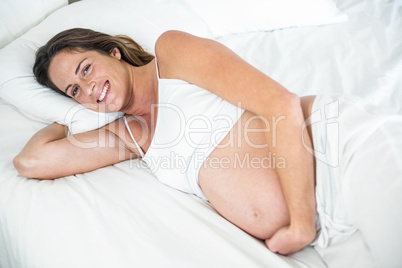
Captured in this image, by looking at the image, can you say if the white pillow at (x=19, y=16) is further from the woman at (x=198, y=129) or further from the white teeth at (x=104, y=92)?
the white teeth at (x=104, y=92)

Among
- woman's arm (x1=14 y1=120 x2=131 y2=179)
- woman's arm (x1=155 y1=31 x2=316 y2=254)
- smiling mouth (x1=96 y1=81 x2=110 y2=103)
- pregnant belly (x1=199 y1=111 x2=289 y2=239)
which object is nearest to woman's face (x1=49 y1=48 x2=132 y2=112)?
smiling mouth (x1=96 y1=81 x2=110 y2=103)

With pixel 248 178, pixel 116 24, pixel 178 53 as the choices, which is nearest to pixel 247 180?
pixel 248 178

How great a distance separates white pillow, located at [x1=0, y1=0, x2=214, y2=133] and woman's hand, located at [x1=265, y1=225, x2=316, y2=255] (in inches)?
27.6

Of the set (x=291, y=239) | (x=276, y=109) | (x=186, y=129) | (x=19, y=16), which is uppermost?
(x=19, y=16)

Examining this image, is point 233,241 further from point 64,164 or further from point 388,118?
point 64,164

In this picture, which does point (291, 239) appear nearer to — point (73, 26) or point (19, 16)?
point (73, 26)

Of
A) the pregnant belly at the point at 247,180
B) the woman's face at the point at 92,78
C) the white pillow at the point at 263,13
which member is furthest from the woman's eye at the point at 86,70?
the white pillow at the point at 263,13

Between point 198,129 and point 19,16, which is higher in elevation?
point 19,16

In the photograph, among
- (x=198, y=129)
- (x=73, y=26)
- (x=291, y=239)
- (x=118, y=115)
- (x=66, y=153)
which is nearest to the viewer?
(x=291, y=239)

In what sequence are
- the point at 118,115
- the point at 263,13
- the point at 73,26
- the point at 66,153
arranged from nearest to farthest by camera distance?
1. the point at 66,153
2. the point at 118,115
3. the point at 73,26
4. the point at 263,13

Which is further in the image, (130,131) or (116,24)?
(116,24)

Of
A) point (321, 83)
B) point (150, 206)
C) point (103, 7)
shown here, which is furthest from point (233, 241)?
point (103, 7)

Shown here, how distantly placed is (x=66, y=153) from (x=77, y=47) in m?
0.36

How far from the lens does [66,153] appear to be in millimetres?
1050
